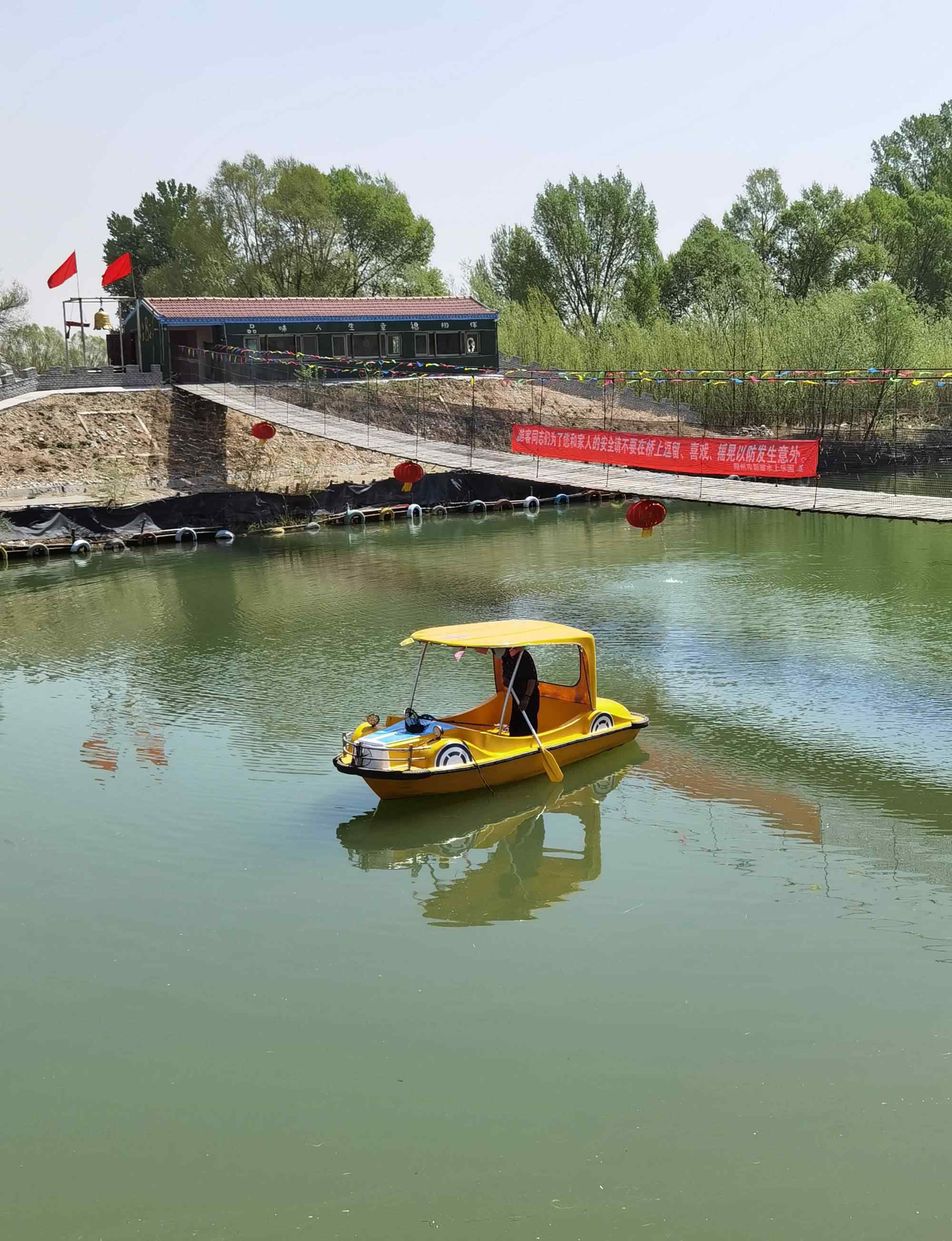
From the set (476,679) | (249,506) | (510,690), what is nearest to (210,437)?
(249,506)

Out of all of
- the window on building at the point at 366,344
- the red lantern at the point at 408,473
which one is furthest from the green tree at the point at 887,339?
the red lantern at the point at 408,473

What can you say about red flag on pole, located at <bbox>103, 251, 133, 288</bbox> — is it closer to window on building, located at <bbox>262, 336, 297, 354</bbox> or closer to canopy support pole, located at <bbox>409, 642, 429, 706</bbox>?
window on building, located at <bbox>262, 336, 297, 354</bbox>

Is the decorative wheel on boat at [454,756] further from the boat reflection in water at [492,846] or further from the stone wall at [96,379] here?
the stone wall at [96,379]

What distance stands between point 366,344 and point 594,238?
28.9 m

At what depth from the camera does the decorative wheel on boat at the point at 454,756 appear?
15578 millimetres

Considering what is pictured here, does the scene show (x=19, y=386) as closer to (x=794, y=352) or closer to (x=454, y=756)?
(x=794, y=352)

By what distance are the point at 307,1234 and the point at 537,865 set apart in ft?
22.1

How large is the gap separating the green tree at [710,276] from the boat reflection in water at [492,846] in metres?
58.6

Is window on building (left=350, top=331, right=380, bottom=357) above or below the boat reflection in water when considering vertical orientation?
above

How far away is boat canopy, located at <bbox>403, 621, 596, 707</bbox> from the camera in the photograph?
16.4m

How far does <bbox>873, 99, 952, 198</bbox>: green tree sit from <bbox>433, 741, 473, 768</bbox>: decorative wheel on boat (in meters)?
85.8

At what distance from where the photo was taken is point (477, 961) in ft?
39.3

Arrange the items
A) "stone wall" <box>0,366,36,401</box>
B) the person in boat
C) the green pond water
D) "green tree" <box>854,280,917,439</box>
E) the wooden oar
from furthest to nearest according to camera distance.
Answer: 1. "green tree" <box>854,280,917,439</box>
2. "stone wall" <box>0,366,36,401</box>
3. the person in boat
4. the wooden oar
5. the green pond water

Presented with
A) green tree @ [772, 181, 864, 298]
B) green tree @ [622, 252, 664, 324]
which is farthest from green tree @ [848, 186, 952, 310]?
green tree @ [622, 252, 664, 324]
